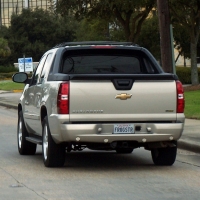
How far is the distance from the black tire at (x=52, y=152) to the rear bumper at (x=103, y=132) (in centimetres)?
21

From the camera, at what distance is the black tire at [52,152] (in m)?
11.8

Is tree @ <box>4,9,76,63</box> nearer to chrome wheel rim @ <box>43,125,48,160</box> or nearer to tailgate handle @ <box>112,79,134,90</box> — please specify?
chrome wheel rim @ <box>43,125,48,160</box>

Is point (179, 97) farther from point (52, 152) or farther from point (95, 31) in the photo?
point (95, 31)

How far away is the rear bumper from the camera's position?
11297 millimetres

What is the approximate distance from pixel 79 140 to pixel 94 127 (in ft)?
0.99

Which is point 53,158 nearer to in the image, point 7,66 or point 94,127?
point 94,127

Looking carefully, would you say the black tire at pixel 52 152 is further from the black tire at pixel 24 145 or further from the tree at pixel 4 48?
the tree at pixel 4 48

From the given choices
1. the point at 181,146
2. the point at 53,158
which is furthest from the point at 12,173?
the point at 181,146

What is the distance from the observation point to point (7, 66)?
92.4m

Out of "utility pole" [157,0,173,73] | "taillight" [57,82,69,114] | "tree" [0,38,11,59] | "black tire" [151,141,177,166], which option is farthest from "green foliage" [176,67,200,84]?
"taillight" [57,82,69,114]

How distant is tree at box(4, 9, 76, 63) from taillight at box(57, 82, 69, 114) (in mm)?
82161

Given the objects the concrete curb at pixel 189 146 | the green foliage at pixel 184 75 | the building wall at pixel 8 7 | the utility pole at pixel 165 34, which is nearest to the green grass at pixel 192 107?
the utility pole at pixel 165 34

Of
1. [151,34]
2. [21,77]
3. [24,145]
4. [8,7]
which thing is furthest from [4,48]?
[24,145]

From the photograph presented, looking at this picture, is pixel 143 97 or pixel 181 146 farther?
pixel 181 146
